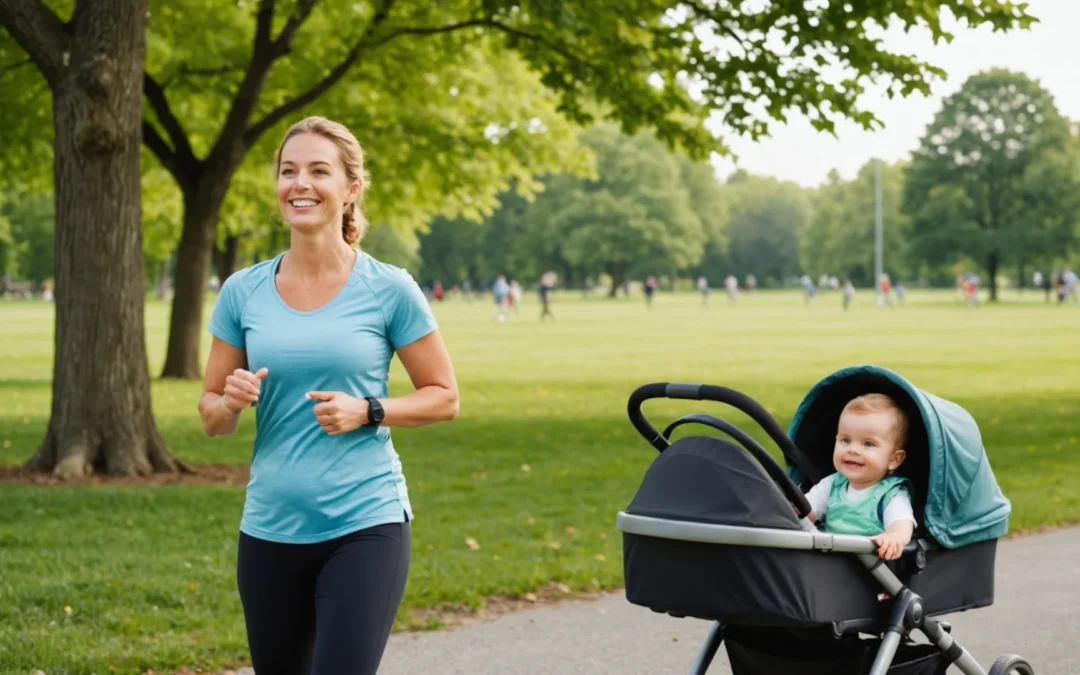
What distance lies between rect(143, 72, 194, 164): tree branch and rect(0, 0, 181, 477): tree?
640 cm

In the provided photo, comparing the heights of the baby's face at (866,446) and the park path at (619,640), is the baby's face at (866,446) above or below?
above

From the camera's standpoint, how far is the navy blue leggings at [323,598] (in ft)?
11.2

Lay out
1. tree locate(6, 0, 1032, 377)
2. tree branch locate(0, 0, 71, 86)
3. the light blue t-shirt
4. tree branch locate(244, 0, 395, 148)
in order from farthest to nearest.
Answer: tree branch locate(244, 0, 395, 148) → tree locate(6, 0, 1032, 377) → tree branch locate(0, 0, 71, 86) → the light blue t-shirt

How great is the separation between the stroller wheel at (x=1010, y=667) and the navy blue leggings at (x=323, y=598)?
7.06 feet

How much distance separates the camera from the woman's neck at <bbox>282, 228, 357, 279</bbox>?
3.61 m

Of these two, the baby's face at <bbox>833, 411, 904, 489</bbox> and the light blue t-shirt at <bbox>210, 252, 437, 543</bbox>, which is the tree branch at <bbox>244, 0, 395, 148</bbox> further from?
the light blue t-shirt at <bbox>210, 252, 437, 543</bbox>

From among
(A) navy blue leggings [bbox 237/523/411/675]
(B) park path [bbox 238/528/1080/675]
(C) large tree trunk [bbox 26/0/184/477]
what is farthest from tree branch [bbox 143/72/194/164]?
(A) navy blue leggings [bbox 237/523/411/675]

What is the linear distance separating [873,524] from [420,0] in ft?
45.2

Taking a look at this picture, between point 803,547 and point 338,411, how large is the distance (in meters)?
1.26

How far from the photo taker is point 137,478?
446 inches

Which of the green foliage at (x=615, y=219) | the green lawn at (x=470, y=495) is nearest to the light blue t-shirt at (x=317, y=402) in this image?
the green lawn at (x=470, y=495)

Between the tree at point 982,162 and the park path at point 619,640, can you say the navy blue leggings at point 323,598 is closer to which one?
the park path at point 619,640

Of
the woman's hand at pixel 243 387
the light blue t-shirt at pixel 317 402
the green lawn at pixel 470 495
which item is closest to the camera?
the woman's hand at pixel 243 387

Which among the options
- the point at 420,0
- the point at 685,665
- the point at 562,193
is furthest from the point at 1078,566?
the point at 562,193
